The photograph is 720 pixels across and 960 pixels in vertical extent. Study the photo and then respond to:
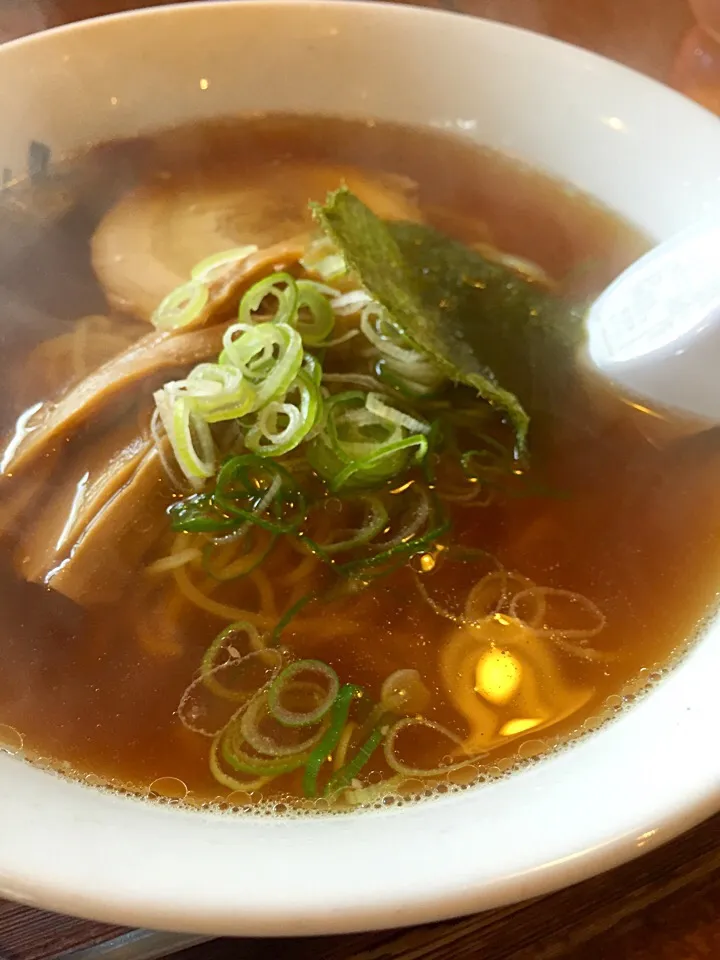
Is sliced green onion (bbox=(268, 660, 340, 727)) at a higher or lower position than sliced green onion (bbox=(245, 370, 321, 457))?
lower

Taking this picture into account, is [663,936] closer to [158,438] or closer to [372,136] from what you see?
[158,438]

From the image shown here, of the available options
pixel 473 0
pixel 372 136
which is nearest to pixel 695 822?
pixel 372 136

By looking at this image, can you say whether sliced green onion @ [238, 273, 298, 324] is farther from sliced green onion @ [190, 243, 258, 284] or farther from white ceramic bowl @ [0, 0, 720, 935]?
white ceramic bowl @ [0, 0, 720, 935]

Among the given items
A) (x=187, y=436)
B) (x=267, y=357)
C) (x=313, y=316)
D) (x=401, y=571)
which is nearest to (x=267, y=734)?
(x=401, y=571)

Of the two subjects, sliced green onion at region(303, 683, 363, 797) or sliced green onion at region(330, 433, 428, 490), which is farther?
sliced green onion at region(330, 433, 428, 490)

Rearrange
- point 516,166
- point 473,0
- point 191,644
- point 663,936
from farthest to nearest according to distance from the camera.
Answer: point 473,0 < point 516,166 < point 191,644 < point 663,936

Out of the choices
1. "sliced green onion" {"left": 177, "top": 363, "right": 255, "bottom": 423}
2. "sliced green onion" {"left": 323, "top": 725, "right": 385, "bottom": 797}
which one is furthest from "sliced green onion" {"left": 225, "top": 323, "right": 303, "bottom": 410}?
"sliced green onion" {"left": 323, "top": 725, "right": 385, "bottom": 797}

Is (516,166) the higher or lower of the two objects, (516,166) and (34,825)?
the higher

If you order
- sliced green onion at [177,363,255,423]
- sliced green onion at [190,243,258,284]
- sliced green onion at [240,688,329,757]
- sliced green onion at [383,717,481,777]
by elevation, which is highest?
sliced green onion at [190,243,258,284]
